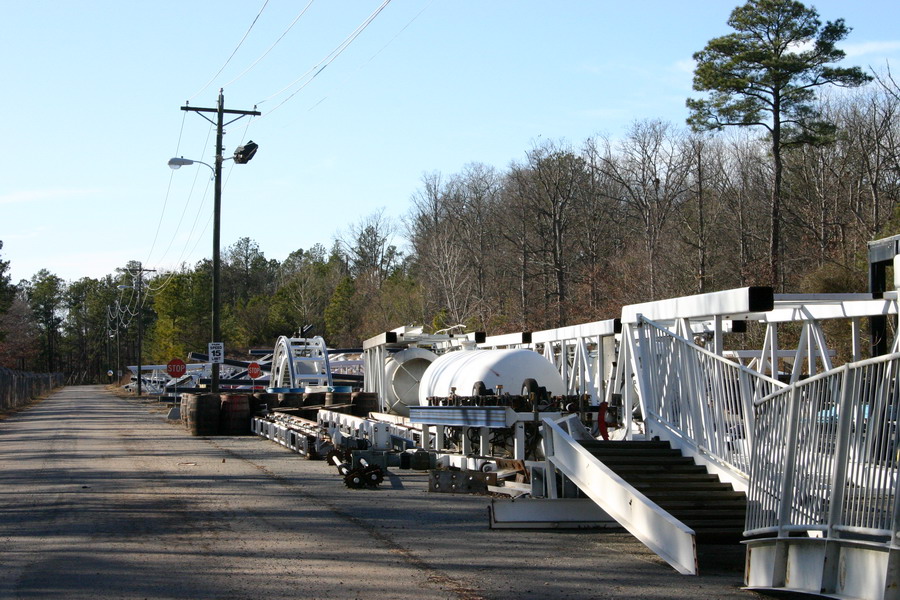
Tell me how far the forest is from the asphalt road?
818 inches

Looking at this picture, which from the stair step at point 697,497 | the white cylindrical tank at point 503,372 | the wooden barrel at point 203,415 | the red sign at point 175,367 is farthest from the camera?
the red sign at point 175,367

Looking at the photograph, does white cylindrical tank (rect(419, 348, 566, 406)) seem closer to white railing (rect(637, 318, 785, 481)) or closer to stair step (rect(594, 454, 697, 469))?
white railing (rect(637, 318, 785, 481))

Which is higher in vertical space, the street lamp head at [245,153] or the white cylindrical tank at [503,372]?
the street lamp head at [245,153]

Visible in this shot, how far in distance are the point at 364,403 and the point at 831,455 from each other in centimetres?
2127

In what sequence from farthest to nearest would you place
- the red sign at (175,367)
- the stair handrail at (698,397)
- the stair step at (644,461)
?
the red sign at (175,367) < the stair step at (644,461) < the stair handrail at (698,397)

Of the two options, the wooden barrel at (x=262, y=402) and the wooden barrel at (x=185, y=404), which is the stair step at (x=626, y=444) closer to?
the wooden barrel at (x=185, y=404)

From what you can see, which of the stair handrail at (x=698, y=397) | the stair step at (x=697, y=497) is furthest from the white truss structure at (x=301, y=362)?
the stair step at (x=697, y=497)

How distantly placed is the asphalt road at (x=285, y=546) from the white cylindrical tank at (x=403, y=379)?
8.95 meters

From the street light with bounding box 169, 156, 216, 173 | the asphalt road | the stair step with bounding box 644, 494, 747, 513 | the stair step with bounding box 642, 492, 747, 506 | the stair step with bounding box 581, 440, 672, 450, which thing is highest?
the street light with bounding box 169, 156, 216, 173

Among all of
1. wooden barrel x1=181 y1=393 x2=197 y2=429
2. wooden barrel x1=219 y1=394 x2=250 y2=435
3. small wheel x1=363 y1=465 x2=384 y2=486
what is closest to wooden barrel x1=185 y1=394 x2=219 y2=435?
wooden barrel x1=181 y1=393 x2=197 y2=429

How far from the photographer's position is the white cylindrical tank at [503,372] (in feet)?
59.1

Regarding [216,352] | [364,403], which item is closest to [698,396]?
[364,403]

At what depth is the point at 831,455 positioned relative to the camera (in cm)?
759

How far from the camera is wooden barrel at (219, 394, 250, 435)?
3006cm
